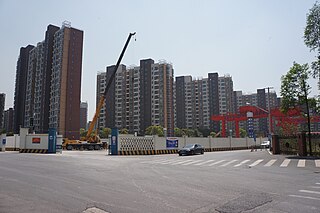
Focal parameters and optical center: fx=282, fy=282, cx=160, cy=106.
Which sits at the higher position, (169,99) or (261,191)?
(169,99)

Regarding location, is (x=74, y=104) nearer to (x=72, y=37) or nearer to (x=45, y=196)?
(x=72, y=37)

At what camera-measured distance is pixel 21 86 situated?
10988cm

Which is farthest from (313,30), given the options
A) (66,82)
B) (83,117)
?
(83,117)

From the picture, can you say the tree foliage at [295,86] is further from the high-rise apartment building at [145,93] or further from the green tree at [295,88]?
the high-rise apartment building at [145,93]

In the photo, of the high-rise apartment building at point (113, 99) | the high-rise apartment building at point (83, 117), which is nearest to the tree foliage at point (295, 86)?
the high-rise apartment building at point (113, 99)

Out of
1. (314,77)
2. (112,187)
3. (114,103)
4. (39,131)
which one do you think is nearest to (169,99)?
(114,103)

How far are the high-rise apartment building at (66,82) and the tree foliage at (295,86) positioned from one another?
229ft

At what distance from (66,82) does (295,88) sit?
73.4m

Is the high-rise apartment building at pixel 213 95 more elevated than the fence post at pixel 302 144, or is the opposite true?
the high-rise apartment building at pixel 213 95

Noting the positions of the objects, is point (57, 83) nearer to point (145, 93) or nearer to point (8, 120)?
point (145, 93)

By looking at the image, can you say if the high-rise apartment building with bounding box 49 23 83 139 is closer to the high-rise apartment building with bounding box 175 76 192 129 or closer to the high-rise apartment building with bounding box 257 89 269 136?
the high-rise apartment building with bounding box 175 76 192 129

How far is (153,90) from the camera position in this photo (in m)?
112

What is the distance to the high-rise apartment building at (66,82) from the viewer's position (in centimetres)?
8481

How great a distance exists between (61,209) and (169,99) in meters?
107
